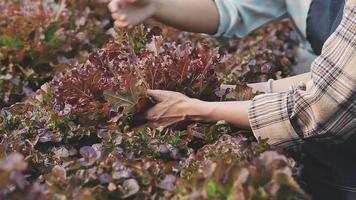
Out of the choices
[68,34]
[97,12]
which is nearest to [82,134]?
[68,34]

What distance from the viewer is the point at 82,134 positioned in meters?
2.06

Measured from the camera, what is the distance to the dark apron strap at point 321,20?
2564 mm

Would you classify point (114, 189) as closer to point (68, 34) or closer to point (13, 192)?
point (13, 192)

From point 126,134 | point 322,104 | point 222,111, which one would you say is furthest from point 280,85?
point 126,134

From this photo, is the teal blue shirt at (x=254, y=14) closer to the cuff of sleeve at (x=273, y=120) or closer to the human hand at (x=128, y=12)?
the human hand at (x=128, y=12)

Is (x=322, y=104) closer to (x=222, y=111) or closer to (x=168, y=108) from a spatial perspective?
(x=222, y=111)

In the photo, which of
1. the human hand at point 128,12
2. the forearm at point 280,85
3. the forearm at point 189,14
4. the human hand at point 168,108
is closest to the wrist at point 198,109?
the human hand at point 168,108

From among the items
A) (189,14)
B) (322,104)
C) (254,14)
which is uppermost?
(322,104)

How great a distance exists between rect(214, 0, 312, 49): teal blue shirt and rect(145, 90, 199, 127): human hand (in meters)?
0.86

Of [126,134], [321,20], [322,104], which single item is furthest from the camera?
[321,20]

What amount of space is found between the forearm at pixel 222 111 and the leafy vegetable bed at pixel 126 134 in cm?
3

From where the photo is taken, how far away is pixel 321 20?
2678 millimetres

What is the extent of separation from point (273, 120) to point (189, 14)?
908mm

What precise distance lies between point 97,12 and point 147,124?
5.62ft
